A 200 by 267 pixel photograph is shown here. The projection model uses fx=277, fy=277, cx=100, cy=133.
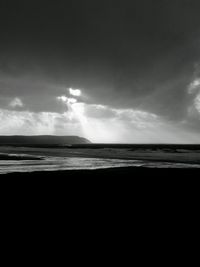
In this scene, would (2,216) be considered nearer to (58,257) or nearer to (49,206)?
(49,206)

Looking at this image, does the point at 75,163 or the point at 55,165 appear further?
the point at 75,163

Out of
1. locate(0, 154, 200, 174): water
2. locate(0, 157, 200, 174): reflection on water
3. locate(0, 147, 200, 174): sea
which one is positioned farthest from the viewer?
locate(0, 147, 200, 174): sea

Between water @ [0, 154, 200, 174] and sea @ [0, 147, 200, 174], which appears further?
sea @ [0, 147, 200, 174]

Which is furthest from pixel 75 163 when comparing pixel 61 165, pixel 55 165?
pixel 55 165

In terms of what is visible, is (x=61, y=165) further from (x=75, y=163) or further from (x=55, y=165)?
(x=75, y=163)

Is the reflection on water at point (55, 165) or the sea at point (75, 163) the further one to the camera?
the sea at point (75, 163)

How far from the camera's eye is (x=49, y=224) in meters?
9.60

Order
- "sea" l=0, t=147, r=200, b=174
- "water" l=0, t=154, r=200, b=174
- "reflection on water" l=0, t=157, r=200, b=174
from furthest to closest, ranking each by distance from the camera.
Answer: "sea" l=0, t=147, r=200, b=174 < "water" l=0, t=154, r=200, b=174 < "reflection on water" l=0, t=157, r=200, b=174

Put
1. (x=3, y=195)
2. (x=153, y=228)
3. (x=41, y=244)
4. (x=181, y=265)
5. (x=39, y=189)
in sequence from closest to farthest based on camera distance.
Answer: (x=181, y=265) < (x=41, y=244) < (x=153, y=228) < (x=3, y=195) < (x=39, y=189)

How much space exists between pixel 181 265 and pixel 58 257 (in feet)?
9.67

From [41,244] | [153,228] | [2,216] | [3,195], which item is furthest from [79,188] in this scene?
[41,244]

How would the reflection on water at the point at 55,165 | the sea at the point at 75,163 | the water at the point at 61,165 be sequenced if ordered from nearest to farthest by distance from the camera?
the reflection on water at the point at 55,165
the water at the point at 61,165
the sea at the point at 75,163

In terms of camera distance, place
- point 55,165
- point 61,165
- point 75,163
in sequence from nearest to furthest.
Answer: point 55,165 → point 61,165 → point 75,163

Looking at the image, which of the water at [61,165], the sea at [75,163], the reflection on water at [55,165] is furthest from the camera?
the sea at [75,163]
